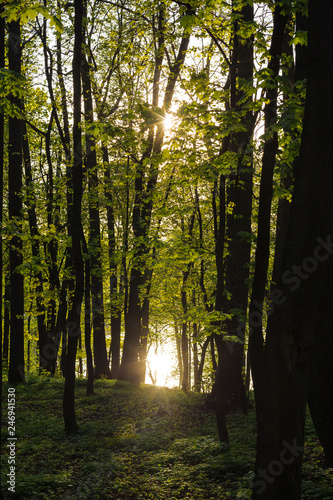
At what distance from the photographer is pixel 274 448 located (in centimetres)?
405

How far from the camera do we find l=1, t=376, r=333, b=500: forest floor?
6.39 m

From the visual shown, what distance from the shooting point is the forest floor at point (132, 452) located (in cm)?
639

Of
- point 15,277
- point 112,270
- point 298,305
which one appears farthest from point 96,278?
point 298,305

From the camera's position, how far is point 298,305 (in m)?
4.08

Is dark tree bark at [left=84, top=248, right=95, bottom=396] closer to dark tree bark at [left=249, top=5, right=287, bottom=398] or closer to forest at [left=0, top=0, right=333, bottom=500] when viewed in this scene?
forest at [left=0, top=0, right=333, bottom=500]

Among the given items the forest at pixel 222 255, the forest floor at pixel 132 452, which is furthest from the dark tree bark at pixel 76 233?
the forest floor at pixel 132 452

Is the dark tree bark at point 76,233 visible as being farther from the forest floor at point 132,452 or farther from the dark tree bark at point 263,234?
the dark tree bark at point 263,234

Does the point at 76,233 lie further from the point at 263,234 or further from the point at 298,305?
the point at 298,305

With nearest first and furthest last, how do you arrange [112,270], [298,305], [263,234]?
[298,305] → [263,234] → [112,270]

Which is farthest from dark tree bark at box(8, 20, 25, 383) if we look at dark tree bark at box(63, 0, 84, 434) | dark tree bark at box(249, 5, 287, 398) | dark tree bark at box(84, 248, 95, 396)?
dark tree bark at box(249, 5, 287, 398)

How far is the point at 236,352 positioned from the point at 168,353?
104ft

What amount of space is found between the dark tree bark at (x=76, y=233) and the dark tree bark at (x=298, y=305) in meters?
6.06

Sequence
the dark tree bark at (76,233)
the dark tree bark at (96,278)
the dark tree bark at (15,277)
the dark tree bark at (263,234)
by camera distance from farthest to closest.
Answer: the dark tree bark at (96,278), the dark tree bark at (15,277), the dark tree bark at (76,233), the dark tree bark at (263,234)

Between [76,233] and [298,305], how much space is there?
650cm
